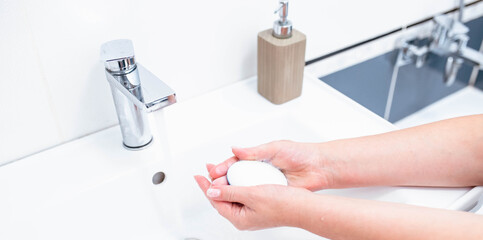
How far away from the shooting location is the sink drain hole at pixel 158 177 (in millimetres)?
561

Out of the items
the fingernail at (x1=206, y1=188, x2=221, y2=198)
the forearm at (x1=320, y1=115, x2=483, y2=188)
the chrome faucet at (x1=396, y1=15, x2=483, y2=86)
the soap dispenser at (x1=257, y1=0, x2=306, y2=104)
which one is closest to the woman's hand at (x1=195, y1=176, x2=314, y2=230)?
the fingernail at (x1=206, y1=188, x2=221, y2=198)

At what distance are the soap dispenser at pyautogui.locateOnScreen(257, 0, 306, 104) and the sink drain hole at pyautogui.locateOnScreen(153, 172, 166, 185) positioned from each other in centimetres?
22

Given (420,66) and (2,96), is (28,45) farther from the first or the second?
(420,66)

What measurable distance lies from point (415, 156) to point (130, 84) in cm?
37

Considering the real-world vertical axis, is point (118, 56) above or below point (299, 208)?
above

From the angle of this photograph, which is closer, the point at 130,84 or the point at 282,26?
the point at 130,84

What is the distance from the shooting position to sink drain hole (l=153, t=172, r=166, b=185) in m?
0.56

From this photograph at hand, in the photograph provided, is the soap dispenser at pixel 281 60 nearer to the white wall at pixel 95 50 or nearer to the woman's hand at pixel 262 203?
the white wall at pixel 95 50

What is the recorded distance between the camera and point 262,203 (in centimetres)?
44

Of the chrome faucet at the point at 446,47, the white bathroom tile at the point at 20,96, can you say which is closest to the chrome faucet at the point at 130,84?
the white bathroom tile at the point at 20,96

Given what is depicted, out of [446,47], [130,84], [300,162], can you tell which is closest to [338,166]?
[300,162]

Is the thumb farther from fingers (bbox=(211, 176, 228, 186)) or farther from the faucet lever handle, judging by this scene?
the faucet lever handle

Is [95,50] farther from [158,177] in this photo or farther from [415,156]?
[415,156]

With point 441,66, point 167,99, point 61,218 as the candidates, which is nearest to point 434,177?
point 167,99
